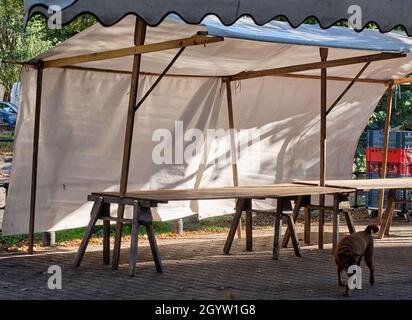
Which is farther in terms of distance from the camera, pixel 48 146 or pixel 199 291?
pixel 48 146

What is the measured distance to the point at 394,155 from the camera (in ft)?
53.3

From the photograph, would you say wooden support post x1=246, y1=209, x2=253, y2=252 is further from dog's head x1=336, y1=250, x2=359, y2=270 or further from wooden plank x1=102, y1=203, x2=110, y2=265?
dog's head x1=336, y1=250, x2=359, y2=270

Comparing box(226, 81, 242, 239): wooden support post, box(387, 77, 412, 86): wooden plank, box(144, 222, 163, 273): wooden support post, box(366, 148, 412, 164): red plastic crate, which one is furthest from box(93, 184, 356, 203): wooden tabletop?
box(366, 148, 412, 164): red plastic crate

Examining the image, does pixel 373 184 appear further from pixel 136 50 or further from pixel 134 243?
pixel 136 50

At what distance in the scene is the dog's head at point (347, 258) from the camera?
906cm

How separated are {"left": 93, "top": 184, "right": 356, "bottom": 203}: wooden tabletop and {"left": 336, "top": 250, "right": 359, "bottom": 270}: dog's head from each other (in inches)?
75.8

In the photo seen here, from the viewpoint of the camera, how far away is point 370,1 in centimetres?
884

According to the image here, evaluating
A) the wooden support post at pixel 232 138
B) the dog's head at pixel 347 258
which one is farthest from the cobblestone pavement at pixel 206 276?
the wooden support post at pixel 232 138

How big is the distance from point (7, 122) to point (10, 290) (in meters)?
28.8

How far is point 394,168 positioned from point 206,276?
7026 mm

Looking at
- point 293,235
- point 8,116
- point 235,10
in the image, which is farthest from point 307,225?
point 8,116

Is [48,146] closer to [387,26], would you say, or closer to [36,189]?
[36,189]

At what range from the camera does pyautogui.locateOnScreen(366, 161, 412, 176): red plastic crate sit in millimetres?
16188

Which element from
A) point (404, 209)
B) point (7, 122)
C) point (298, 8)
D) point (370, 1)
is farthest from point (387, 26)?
point (7, 122)
